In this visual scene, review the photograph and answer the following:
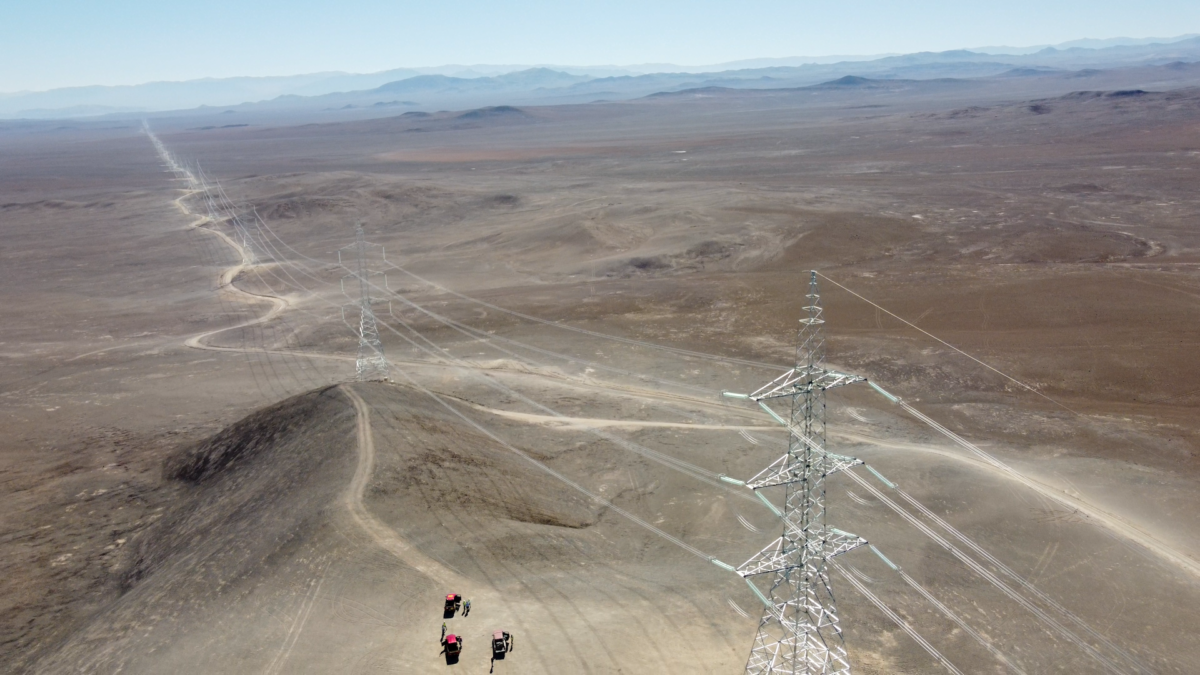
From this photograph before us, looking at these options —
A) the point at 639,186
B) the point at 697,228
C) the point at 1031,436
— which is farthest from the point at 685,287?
the point at 639,186

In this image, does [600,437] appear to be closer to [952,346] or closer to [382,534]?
[382,534]

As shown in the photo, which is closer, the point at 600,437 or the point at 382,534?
the point at 382,534

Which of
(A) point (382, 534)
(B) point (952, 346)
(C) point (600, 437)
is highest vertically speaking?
(A) point (382, 534)

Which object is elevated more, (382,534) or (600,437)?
(382,534)

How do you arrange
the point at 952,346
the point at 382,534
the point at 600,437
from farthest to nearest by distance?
the point at 952,346, the point at 600,437, the point at 382,534

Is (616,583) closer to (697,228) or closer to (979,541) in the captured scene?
(979,541)

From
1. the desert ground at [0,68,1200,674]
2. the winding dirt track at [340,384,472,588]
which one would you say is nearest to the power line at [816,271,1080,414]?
the desert ground at [0,68,1200,674]

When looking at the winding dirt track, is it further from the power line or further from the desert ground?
the power line

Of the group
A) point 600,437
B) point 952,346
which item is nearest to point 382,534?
point 600,437

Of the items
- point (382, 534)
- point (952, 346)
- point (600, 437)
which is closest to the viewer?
point (382, 534)
